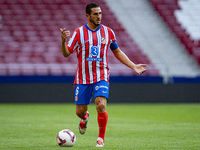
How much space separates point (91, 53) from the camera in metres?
6.67

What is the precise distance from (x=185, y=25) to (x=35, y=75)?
872 centimetres

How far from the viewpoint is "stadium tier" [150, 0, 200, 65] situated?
851 inches

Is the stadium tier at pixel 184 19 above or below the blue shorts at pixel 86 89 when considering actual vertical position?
below

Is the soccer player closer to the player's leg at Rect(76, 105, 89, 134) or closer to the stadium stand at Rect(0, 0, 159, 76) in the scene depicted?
the player's leg at Rect(76, 105, 89, 134)

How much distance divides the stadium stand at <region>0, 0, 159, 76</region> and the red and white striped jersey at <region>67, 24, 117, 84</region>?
11.8 metres

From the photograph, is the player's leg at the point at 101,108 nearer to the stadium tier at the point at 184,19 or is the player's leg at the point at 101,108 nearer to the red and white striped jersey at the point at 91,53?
the red and white striped jersey at the point at 91,53

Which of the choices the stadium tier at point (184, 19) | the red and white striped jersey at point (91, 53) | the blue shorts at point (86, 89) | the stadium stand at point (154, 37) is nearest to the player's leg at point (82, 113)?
the blue shorts at point (86, 89)

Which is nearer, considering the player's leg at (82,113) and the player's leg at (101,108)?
the player's leg at (101,108)

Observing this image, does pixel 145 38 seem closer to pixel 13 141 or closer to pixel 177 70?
pixel 177 70

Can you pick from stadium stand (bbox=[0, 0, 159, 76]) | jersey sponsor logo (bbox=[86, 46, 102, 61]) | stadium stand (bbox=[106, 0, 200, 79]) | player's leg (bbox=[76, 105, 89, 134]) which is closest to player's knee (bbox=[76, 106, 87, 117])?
player's leg (bbox=[76, 105, 89, 134])

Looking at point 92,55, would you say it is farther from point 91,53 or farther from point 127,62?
point 127,62

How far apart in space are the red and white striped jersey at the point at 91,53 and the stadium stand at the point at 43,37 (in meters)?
11.8

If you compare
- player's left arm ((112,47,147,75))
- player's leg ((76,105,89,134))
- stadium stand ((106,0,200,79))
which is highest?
player's left arm ((112,47,147,75))

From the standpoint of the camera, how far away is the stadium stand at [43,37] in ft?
61.6
